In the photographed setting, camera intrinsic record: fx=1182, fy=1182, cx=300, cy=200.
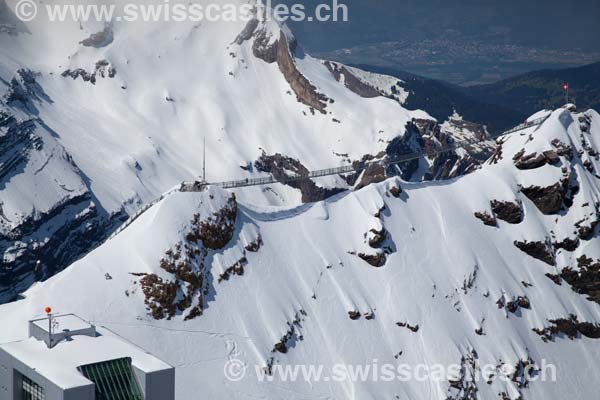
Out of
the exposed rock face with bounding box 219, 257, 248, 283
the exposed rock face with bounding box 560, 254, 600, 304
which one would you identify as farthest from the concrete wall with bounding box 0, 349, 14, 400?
the exposed rock face with bounding box 560, 254, 600, 304

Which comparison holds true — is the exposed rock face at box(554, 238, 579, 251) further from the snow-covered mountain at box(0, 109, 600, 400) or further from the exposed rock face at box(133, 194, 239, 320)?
the exposed rock face at box(133, 194, 239, 320)

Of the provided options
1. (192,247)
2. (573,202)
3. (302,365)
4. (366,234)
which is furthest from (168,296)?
(573,202)

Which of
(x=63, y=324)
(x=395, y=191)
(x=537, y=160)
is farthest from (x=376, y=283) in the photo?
A: (x=63, y=324)

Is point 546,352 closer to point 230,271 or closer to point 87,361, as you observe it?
point 230,271

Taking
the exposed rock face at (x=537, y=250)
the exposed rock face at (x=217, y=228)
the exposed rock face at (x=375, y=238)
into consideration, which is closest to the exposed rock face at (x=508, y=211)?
the exposed rock face at (x=537, y=250)

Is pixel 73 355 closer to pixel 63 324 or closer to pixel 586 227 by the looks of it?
pixel 63 324

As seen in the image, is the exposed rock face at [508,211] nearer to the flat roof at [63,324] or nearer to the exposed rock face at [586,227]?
the exposed rock face at [586,227]

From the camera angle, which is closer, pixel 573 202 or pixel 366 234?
pixel 366 234

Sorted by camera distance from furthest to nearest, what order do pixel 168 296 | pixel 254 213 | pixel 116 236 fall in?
pixel 254 213 → pixel 116 236 → pixel 168 296
